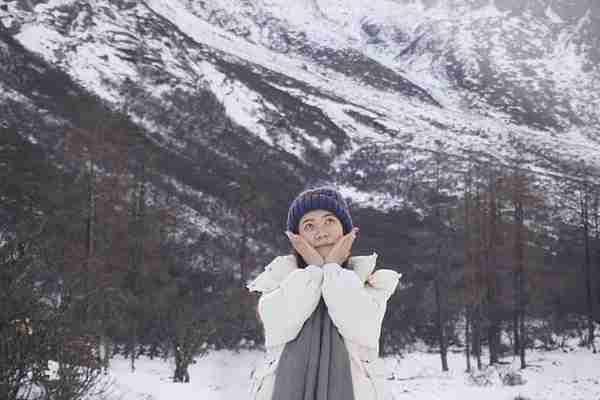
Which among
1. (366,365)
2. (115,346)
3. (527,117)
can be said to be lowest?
(115,346)

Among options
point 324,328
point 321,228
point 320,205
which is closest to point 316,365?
point 324,328

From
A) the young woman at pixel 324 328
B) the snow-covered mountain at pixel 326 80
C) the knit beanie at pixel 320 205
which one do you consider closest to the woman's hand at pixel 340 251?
the young woman at pixel 324 328

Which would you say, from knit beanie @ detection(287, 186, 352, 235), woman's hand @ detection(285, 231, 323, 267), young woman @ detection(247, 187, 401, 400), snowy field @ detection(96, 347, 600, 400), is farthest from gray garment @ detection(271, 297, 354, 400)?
snowy field @ detection(96, 347, 600, 400)

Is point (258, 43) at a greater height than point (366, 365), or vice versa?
point (258, 43)

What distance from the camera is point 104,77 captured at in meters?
46.0

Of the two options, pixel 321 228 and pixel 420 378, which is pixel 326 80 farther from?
pixel 321 228

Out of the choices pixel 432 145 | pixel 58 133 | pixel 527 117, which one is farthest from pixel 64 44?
pixel 527 117

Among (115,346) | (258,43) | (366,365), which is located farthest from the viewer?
(258,43)

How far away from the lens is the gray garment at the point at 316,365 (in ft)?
5.93

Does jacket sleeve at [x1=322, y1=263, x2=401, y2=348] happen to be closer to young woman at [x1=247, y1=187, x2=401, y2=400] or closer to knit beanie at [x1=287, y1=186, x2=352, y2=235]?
young woman at [x1=247, y1=187, x2=401, y2=400]

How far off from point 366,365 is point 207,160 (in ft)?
125

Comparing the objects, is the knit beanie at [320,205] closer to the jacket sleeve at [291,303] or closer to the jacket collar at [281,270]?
the jacket collar at [281,270]

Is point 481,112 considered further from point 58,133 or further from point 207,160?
point 58,133

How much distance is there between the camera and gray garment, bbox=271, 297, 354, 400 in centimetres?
181
